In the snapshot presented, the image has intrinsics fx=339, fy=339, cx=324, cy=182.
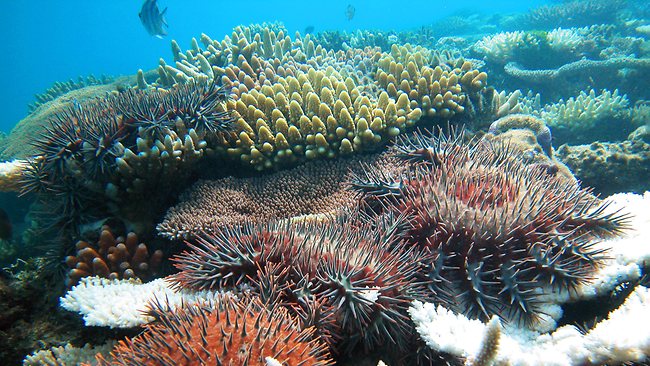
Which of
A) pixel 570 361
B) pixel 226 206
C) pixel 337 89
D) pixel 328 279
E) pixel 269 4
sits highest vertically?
pixel 269 4

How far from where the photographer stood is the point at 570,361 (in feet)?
6.40

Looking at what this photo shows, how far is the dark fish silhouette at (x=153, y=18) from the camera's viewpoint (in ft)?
23.6

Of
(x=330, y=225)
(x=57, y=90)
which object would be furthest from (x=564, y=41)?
(x=57, y=90)

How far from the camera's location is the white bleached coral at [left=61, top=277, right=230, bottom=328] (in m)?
2.44

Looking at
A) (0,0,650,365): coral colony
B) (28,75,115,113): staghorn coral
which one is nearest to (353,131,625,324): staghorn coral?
(0,0,650,365): coral colony

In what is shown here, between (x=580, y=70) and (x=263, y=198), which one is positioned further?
(x=580, y=70)

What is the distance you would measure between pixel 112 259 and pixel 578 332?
4123 mm

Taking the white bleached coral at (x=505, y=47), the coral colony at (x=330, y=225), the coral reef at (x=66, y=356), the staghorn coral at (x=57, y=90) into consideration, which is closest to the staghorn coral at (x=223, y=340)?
the coral colony at (x=330, y=225)

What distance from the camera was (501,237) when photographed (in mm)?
2479

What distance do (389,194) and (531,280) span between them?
1253 millimetres

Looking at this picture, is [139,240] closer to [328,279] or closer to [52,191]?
[52,191]

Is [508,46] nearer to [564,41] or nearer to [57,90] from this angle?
[564,41]

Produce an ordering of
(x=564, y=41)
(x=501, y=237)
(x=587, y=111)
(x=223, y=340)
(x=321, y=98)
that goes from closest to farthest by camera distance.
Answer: (x=223, y=340) → (x=501, y=237) → (x=321, y=98) → (x=587, y=111) → (x=564, y=41)

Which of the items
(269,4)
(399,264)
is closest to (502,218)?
(399,264)
